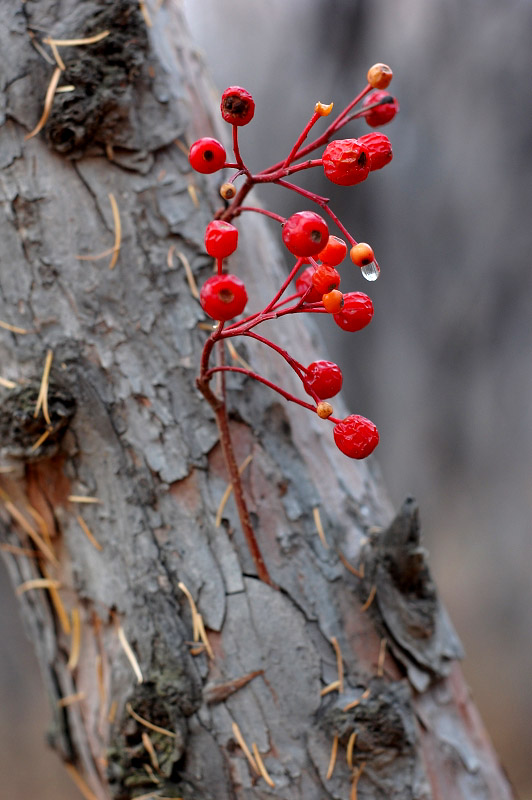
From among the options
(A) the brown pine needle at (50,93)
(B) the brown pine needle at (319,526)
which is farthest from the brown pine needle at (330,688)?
(A) the brown pine needle at (50,93)

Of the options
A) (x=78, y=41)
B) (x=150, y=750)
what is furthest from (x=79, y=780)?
(x=78, y=41)

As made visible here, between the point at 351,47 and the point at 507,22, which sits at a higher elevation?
the point at 351,47

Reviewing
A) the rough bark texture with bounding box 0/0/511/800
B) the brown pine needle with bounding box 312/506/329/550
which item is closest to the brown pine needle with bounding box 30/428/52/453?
the rough bark texture with bounding box 0/0/511/800

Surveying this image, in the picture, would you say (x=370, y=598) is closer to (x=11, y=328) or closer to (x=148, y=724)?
(x=148, y=724)

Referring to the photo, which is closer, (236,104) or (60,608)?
(236,104)

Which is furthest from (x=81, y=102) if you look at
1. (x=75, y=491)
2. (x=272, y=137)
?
(x=272, y=137)

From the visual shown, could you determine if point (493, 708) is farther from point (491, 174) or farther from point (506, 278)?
point (491, 174)

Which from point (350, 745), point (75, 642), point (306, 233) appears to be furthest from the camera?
point (75, 642)
